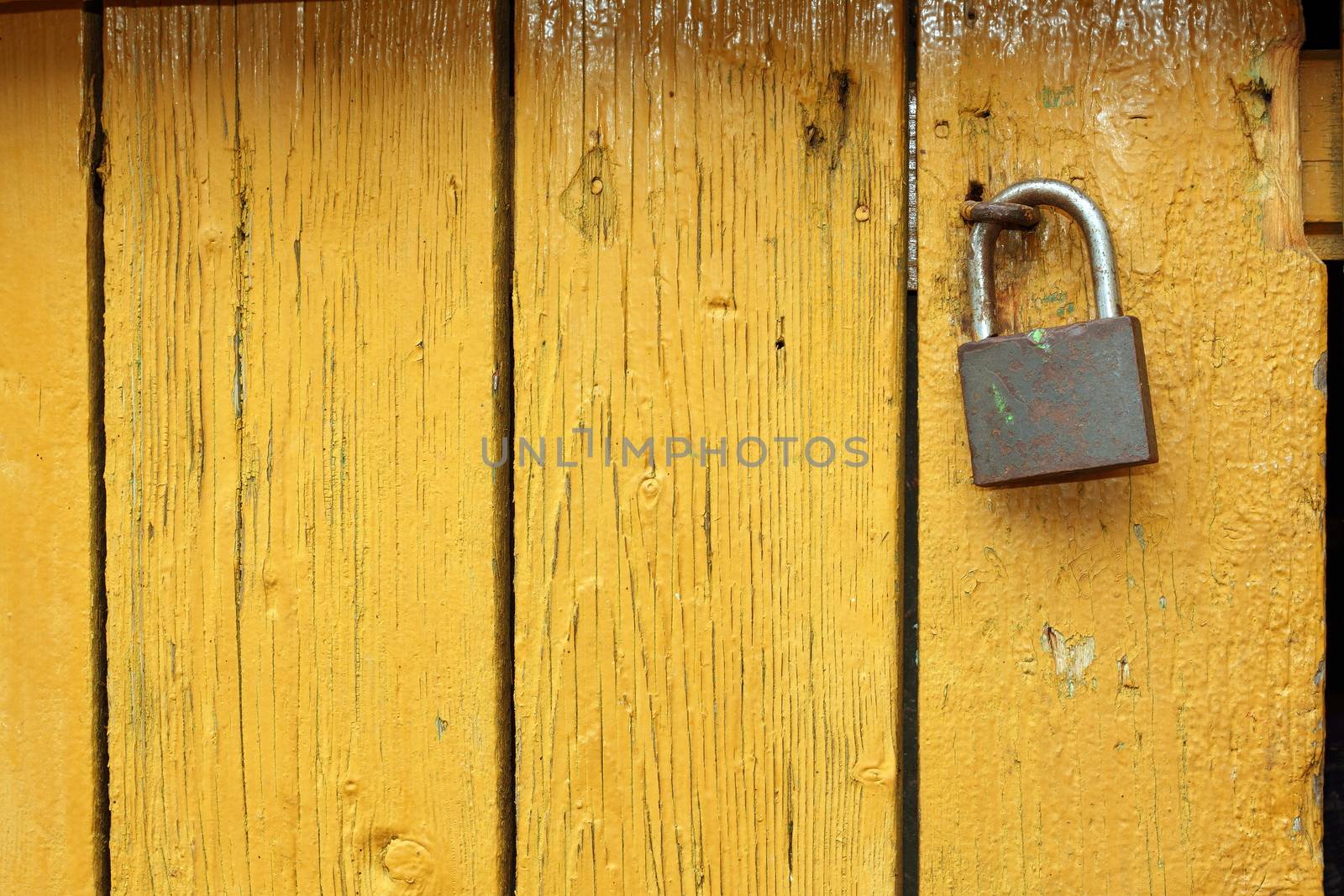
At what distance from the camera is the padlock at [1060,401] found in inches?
20.4

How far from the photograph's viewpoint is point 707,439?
648mm

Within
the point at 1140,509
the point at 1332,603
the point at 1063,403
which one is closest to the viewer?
the point at 1063,403

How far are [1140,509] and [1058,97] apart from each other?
0.96 feet

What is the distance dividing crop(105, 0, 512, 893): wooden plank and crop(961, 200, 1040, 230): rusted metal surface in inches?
13.1

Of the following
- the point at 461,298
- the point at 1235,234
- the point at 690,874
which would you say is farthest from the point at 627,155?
the point at 690,874

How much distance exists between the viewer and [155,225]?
68 centimetres

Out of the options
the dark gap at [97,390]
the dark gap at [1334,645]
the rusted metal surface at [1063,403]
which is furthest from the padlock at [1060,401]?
the dark gap at [97,390]

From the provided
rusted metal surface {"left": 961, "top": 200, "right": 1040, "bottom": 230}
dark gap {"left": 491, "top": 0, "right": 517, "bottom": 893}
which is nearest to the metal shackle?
rusted metal surface {"left": 961, "top": 200, "right": 1040, "bottom": 230}

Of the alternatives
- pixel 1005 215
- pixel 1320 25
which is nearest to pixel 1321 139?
pixel 1320 25

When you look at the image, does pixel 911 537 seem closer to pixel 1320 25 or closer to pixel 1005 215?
pixel 1005 215

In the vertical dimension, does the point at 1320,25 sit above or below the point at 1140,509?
above

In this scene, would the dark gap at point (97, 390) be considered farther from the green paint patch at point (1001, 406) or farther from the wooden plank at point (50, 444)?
the green paint patch at point (1001, 406)

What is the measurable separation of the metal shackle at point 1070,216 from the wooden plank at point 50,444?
648 mm

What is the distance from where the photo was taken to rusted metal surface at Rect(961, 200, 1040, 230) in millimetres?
572
